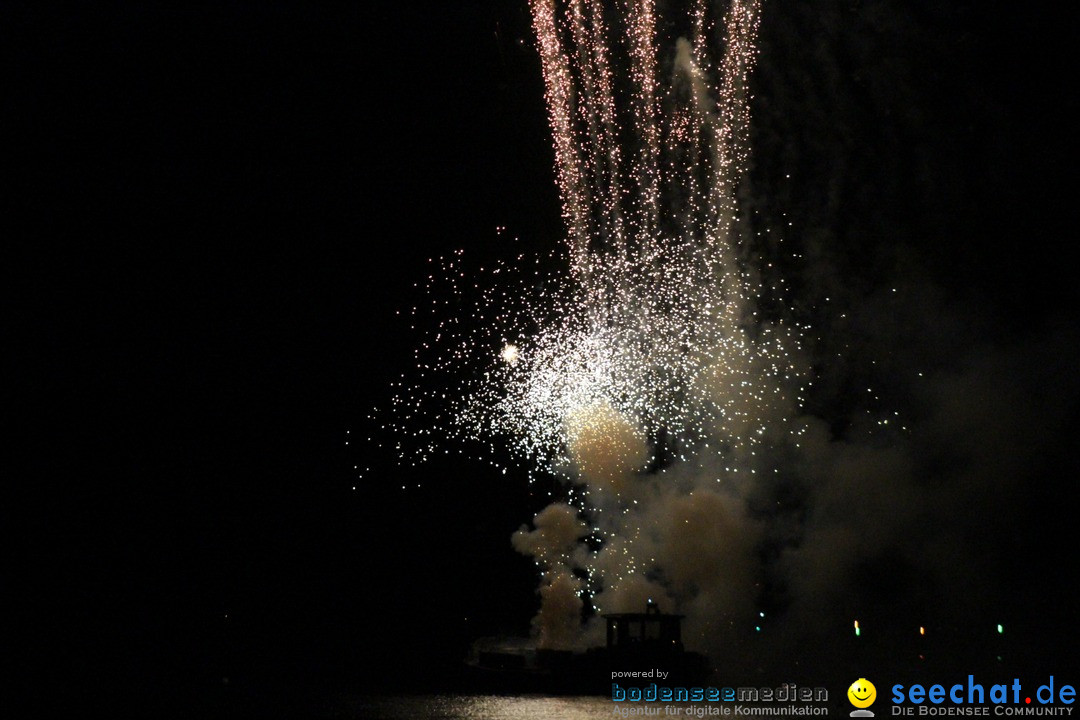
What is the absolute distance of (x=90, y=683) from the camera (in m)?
23.5

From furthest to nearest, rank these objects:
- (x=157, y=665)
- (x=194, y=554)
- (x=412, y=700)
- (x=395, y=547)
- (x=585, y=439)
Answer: (x=395, y=547) < (x=194, y=554) < (x=157, y=665) < (x=585, y=439) < (x=412, y=700)

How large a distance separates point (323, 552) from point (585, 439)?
15.3 meters

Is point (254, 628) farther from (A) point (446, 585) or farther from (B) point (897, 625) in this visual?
(B) point (897, 625)

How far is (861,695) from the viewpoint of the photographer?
62.7 ft

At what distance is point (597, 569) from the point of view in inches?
1153

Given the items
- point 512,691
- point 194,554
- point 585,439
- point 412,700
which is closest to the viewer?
point 412,700

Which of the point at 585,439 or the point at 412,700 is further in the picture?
the point at 585,439

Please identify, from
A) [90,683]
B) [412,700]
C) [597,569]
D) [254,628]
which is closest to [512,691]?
[412,700]

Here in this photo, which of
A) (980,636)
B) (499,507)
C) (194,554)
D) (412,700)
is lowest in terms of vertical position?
(412,700)

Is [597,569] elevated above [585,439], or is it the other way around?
[585,439]

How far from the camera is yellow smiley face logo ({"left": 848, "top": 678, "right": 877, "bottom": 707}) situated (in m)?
18.7

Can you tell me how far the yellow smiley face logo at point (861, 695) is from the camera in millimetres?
18688

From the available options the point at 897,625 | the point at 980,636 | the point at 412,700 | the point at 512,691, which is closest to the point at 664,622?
the point at 512,691

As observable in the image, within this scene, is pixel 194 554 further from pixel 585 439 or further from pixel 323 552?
pixel 585 439
